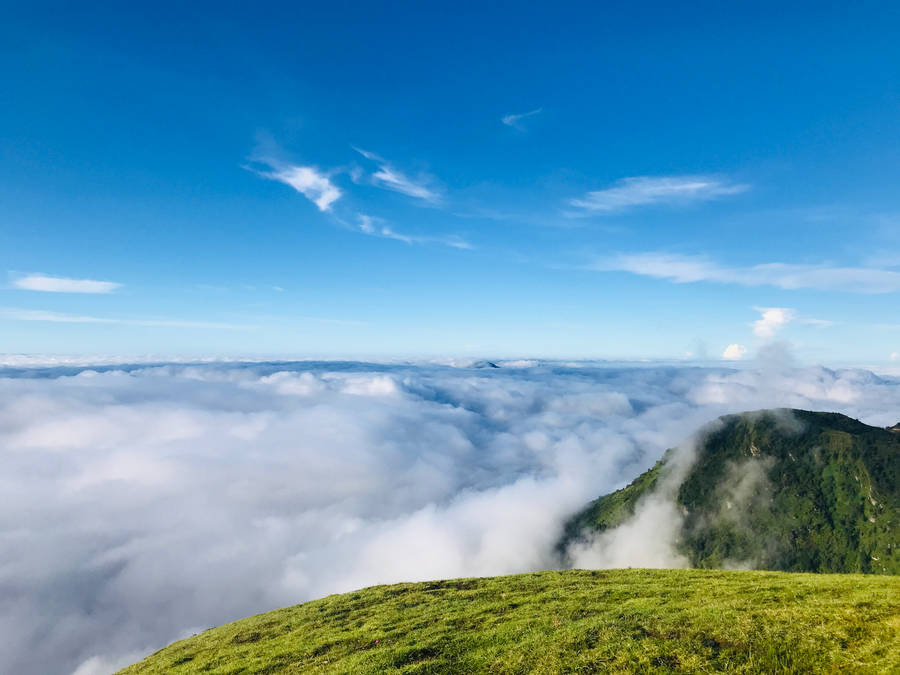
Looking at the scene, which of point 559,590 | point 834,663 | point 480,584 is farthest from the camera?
point 480,584

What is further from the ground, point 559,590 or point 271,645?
point 559,590

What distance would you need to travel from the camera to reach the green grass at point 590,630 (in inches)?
672

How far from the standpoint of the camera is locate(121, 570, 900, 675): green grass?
1706 cm

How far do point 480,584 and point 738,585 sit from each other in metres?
24.2

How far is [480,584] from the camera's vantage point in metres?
42.0

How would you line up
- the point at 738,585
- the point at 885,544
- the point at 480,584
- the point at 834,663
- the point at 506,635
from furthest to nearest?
the point at 885,544
the point at 480,584
the point at 738,585
the point at 506,635
the point at 834,663

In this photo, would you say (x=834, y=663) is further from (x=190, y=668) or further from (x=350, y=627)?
(x=190, y=668)

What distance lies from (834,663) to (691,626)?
6593 millimetres

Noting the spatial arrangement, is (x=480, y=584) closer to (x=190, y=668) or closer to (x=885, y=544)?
(x=190, y=668)

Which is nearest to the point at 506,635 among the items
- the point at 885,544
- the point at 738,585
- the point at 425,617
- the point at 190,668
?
the point at 425,617

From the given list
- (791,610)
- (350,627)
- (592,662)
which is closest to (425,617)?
(350,627)

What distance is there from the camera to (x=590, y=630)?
22.1m

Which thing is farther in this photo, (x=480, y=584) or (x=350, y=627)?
(x=480, y=584)

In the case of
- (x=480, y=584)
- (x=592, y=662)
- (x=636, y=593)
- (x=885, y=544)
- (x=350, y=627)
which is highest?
(x=592, y=662)
